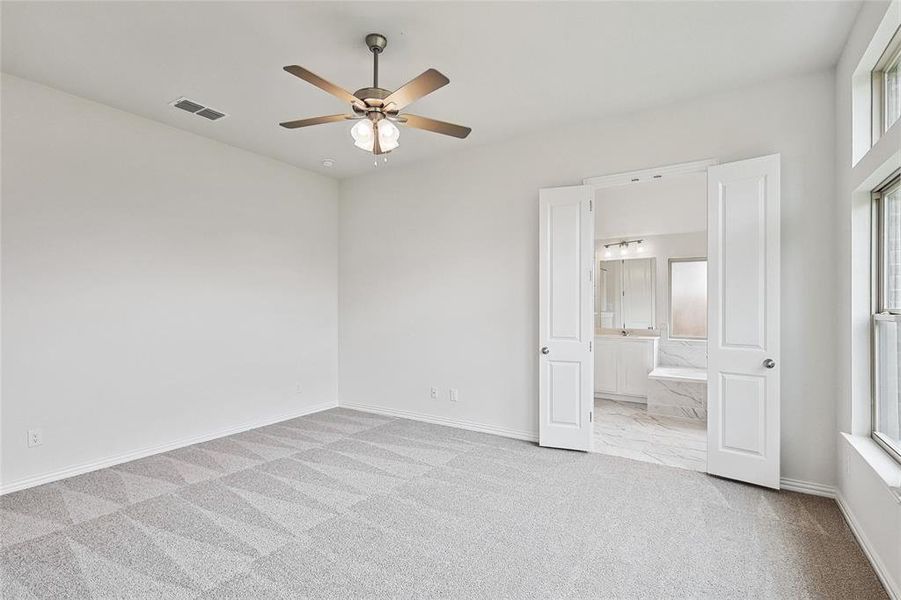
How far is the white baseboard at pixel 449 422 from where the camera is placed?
4461mm

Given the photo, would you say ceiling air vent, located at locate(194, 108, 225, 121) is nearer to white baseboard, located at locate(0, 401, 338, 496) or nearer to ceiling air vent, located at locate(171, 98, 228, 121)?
ceiling air vent, located at locate(171, 98, 228, 121)

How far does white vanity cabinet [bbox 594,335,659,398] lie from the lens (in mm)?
6031

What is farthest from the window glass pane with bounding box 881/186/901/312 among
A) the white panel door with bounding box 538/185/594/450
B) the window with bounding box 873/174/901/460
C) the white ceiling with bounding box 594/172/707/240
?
the white ceiling with bounding box 594/172/707/240

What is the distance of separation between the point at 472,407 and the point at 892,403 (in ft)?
10.6

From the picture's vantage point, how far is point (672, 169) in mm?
3730

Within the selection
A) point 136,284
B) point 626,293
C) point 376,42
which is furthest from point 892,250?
point 136,284

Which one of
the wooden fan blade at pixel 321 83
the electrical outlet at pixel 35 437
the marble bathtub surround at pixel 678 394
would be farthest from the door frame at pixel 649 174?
the electrical outlet at pixel 35 437

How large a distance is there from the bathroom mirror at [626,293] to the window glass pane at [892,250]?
3.80 meters

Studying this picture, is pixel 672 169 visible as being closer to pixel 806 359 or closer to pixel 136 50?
pixel 806 359

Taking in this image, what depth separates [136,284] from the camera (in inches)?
154

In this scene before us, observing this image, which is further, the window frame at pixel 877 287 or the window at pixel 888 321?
the window frame at pixel 877 287

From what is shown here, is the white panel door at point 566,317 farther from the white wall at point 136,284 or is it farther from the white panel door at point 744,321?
the white wall at point 136,284

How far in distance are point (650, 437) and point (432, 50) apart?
13.1ft

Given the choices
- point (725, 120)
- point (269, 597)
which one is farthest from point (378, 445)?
point (725, 120)
